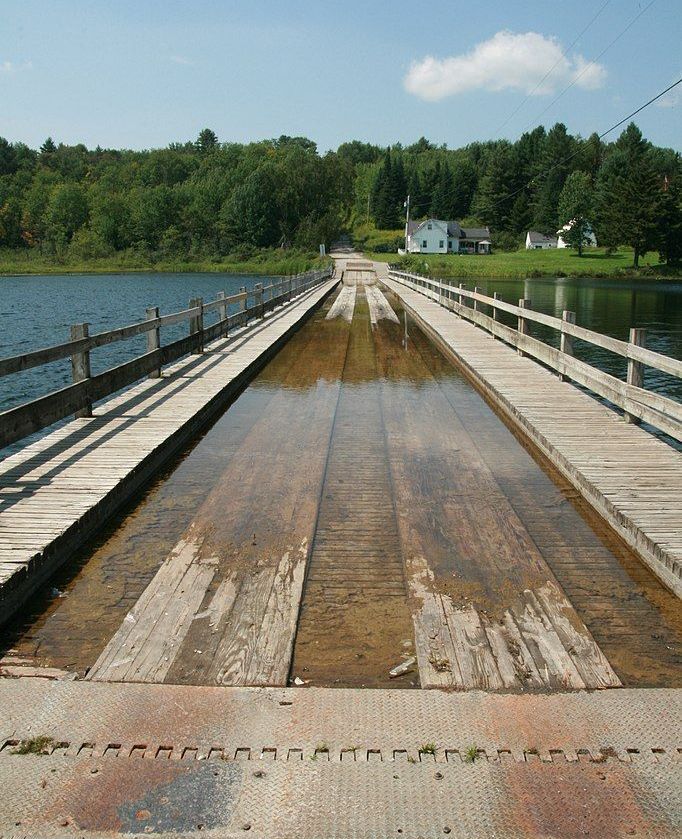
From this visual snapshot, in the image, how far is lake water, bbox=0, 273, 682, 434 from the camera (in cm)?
2038

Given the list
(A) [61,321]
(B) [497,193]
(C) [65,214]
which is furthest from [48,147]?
(A) [61,321]

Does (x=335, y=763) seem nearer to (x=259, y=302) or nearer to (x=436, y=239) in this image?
(x=259, y=302)

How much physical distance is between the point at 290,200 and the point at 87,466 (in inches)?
5050

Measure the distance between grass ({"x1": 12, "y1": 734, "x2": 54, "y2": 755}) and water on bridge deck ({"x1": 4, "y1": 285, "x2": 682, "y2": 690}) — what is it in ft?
1.82

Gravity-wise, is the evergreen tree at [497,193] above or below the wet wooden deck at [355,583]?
above

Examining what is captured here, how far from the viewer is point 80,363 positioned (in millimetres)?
8742

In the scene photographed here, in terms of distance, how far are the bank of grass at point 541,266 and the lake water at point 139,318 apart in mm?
15371

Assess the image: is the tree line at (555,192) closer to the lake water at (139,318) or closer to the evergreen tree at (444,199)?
the evergreen tree at (444,199)

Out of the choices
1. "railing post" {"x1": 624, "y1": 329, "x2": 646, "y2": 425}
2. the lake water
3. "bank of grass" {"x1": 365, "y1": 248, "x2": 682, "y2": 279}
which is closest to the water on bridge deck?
"railing post" {"x1": 624, "y1": 329, "x2": 646, "y2": 425}

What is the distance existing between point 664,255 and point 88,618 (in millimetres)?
99638

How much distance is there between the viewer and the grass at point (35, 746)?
3.22 meters

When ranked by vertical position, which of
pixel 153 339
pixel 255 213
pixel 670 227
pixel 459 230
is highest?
pixel 255 213

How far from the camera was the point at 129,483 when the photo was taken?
22.1 ft

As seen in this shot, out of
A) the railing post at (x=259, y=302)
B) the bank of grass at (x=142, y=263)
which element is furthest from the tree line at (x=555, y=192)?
the railing post at (x=259, y=302)
